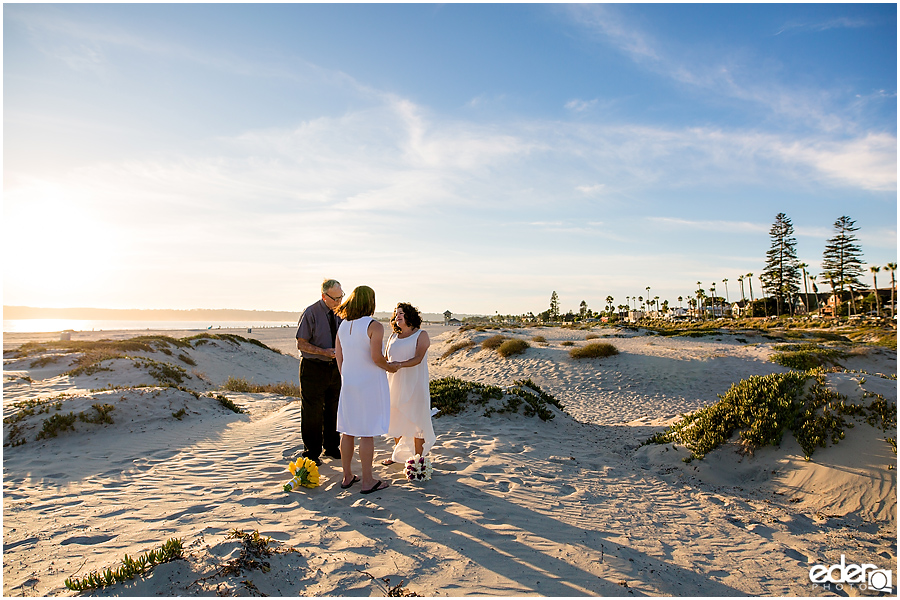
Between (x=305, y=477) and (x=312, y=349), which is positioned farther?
(x=312, y=349)

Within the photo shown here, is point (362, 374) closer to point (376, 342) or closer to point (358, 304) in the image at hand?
point (376, 342)

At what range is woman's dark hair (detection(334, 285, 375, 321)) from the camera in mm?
4801

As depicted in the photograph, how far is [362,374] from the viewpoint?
4.77m

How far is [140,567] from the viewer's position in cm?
331

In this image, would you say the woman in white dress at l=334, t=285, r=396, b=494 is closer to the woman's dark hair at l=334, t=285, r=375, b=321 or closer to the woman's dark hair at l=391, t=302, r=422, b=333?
the woman's dark hair at l=334, t=285, r=375, b=321

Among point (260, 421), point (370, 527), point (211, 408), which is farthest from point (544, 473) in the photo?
point (211, 408)

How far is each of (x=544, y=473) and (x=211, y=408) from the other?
8.01 metres

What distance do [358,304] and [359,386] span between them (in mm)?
867

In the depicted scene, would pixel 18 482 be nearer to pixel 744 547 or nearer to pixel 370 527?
pixel 370 527

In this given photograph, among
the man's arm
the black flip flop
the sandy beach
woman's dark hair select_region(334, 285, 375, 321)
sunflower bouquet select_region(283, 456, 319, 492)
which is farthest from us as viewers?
the man's arm

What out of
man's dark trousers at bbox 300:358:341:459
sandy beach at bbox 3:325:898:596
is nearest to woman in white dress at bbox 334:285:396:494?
sandy beach at bbox 3:325:898:596
